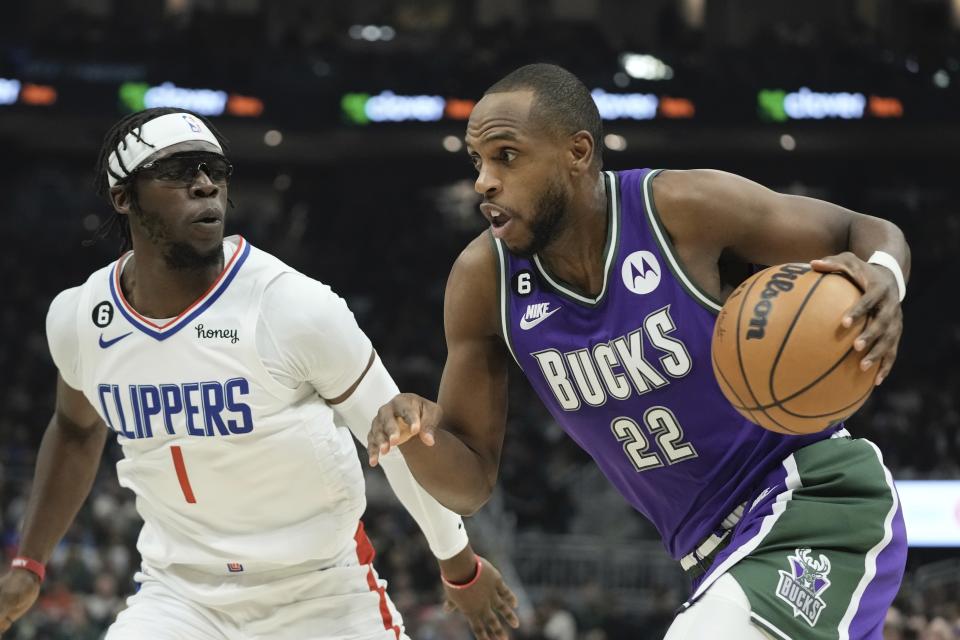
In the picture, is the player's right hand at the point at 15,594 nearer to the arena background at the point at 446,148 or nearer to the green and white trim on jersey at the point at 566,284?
the green and white trim on jersey at the point at 566,284

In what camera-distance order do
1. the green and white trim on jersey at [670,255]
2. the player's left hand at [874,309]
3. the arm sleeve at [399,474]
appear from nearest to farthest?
1. the player's left hand at [874,309]
2. the green and white trim on jersey at [670,255]
3. the arm sleeve at [399,474]

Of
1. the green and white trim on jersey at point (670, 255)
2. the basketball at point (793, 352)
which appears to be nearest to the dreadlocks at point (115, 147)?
the green and white trim on jersey at point (670, 255)

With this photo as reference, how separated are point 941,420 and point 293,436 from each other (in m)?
13.4

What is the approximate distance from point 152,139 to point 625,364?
1.70m

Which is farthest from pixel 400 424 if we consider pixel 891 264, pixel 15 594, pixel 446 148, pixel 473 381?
pixel 446 148

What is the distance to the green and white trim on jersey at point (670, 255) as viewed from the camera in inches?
132

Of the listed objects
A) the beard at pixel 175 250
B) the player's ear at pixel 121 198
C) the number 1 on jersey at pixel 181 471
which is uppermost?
the player's ear at pixel 121 198

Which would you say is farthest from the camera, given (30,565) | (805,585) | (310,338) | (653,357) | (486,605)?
(30,565)

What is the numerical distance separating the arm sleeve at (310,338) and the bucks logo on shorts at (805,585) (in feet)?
4.82

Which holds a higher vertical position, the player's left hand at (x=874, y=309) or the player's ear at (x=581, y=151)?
the player's ear at (x=581, y=151)

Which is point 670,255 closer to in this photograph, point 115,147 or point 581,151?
point 581,151

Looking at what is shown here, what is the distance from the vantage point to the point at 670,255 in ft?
11.1

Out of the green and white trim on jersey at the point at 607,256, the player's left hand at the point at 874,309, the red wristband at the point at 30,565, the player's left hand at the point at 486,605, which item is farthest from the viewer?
the red wristband at the point at 30,565

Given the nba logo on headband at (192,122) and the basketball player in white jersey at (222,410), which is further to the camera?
the nba logo on headband at (192,122)
